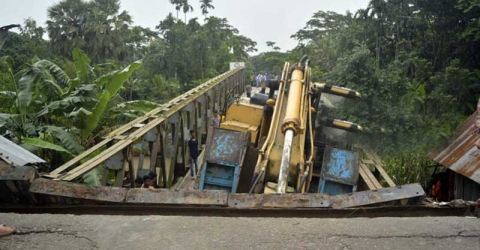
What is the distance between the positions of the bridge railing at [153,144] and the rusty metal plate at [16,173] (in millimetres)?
1235

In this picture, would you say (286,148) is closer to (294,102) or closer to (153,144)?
(294,102)

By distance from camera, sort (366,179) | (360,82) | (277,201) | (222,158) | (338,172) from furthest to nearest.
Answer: (360,82) < (366,179) < (222,158) < (338,172) < (277,201)

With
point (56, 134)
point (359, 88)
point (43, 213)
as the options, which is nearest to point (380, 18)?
point (359, 88)

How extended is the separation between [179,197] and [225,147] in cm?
374

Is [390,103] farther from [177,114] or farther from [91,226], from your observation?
[91,226]

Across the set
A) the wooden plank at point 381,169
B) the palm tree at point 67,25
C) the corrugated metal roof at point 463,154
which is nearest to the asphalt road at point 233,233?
the wooden plank at point 381,169

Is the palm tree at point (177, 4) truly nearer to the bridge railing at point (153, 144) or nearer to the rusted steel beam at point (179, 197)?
the bridge railing at point (153, 144)

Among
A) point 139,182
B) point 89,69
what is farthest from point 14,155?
point 89,69

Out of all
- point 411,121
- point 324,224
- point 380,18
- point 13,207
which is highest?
point 380,18

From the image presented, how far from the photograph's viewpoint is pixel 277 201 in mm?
3580

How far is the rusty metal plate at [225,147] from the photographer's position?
7.15 meters

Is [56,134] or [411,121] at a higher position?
[411,121]

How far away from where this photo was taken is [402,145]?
39.1 ft

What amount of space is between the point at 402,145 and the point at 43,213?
10.1 m
